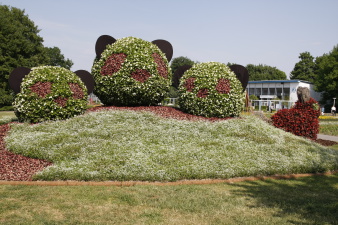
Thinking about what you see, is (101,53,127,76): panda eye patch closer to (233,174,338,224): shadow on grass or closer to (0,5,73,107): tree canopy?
(233,174,338,224): shadow on grass

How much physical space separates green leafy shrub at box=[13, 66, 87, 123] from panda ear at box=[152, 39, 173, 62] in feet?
17.8

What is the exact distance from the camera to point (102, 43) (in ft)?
51.3

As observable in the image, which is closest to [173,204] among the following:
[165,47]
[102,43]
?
[102,43]

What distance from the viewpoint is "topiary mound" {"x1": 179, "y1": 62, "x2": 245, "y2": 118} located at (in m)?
14.1

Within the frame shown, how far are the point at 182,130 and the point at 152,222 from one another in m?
6.89

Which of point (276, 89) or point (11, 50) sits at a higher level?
point (11, 50)

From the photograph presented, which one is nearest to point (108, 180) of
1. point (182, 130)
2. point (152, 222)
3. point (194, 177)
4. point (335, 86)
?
point (194, 177)

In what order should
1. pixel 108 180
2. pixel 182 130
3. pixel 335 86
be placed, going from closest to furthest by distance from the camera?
1. pixel 108 180
2. pixel 182 130
3. pixel 335 86

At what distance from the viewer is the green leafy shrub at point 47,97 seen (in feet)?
41.9

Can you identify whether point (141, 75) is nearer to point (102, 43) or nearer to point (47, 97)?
point (102, 43)

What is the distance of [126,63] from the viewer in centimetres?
1412

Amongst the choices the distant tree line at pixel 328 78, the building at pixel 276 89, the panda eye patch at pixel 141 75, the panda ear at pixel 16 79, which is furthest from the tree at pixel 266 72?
the panda ear at pixel 16 79

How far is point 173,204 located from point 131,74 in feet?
29.8

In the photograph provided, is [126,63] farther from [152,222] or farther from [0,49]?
[0,49]
